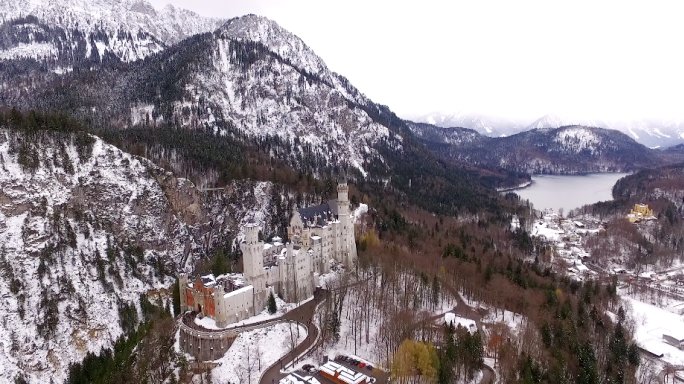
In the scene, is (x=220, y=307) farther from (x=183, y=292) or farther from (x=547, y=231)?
(x=547, y=231)

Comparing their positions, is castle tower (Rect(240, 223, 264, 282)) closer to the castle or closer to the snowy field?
the castle

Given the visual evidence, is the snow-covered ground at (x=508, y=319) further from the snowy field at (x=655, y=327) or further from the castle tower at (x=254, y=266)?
the castle tower at (x=254, y=266)

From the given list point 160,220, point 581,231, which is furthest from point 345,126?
point 160,220

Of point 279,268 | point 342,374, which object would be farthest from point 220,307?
point 342,374

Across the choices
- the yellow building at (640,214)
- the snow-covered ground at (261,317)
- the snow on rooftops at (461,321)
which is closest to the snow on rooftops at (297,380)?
the snow-covered ground at (261,317)

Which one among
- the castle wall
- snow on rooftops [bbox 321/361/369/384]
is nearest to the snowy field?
snow on rooftops [bbox 321/361/369/384]

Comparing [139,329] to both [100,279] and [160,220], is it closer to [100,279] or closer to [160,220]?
[100,279]
